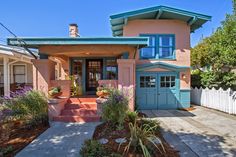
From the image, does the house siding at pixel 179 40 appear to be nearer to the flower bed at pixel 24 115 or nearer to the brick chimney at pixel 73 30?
the brick chimney at pixel 73 30

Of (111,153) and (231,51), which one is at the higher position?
(231,51)

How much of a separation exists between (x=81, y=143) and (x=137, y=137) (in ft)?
6.05

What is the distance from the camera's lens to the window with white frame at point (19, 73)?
17.7m

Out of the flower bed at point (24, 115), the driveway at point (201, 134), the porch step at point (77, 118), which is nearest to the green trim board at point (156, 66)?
the driveway at point (201, 134)

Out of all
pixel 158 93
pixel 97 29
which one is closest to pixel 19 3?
pixel 158 93

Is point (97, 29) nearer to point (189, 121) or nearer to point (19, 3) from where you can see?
point (19, 3)

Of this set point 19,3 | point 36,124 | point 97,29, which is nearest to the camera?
point 36,124

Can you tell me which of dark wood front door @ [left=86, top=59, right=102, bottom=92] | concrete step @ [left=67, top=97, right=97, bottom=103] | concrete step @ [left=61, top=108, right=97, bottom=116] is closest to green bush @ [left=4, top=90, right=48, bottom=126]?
concrete step @ [left=61, top=108, right=97, bottom=116]

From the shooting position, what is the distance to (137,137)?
5.12 m

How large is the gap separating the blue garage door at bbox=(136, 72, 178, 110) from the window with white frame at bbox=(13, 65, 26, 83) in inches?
412

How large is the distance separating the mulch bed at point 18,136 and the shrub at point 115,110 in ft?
7.69

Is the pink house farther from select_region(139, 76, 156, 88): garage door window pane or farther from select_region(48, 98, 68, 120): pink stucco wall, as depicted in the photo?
select_region(48, 98, 68, 120): pink stucco wall

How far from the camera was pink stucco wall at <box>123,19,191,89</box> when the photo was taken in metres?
12.5

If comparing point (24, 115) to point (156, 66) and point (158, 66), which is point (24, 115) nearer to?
point (156, 66)
